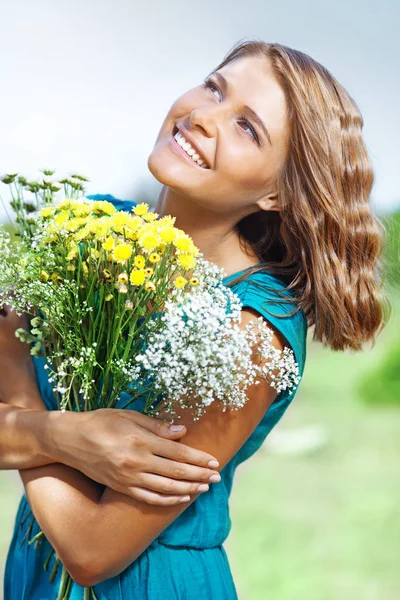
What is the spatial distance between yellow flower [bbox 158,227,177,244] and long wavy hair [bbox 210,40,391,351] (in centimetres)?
44

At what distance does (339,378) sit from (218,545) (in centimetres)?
1029

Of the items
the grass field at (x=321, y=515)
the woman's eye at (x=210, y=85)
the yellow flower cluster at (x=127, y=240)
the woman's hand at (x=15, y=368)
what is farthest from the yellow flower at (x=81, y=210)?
the grass field at (x=321, y=515)

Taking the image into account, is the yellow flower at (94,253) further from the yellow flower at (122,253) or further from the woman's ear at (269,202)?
the woman's ear at (269,202)

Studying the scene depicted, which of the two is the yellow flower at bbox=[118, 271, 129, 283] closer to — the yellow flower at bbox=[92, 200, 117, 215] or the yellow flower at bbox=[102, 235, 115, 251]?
the yellow flower at bbox=[102, 235, 115, 251]

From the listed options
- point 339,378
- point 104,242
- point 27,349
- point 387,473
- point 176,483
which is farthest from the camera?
point 339,378

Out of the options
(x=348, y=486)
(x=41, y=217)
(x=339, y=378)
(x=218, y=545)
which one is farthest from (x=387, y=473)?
(x=41, y=217)

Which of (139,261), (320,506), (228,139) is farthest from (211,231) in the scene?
(320,506)

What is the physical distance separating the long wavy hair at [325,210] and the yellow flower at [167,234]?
436 mm

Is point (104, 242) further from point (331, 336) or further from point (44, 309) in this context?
point (331, 336)

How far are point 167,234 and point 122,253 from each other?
9cm

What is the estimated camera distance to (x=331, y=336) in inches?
75.9

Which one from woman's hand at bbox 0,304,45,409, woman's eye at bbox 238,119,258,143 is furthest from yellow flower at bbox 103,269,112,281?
woman's eye at bbox 238,119,258,143

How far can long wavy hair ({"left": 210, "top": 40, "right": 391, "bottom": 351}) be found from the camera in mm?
1835

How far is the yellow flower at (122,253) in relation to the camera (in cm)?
140
